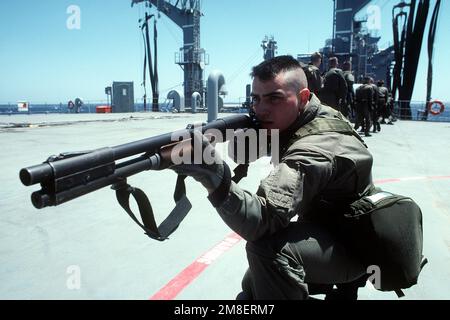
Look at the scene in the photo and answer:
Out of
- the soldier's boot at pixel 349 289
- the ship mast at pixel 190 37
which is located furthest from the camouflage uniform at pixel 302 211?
the ship mast at pixel 190 37

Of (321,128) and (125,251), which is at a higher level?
(321,128)

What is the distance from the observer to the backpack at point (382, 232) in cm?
152

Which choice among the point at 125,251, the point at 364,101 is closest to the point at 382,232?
the point at 125,251

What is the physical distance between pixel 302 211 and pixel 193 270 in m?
1.05

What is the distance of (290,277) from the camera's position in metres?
1.39

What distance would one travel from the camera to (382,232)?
151cm

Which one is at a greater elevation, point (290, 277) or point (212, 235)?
point (290, 277)

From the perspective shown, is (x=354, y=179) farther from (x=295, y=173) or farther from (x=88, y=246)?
(x=88, y=246)

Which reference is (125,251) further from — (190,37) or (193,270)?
(190,37)

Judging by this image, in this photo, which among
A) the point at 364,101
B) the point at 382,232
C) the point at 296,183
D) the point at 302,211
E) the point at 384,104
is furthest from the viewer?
the point at 384,104

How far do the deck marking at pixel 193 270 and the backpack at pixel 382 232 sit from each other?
1.13 metres

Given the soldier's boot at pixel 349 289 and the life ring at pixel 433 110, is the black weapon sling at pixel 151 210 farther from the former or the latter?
the life ring at pixel 433 110

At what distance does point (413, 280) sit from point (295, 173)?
842 mm
